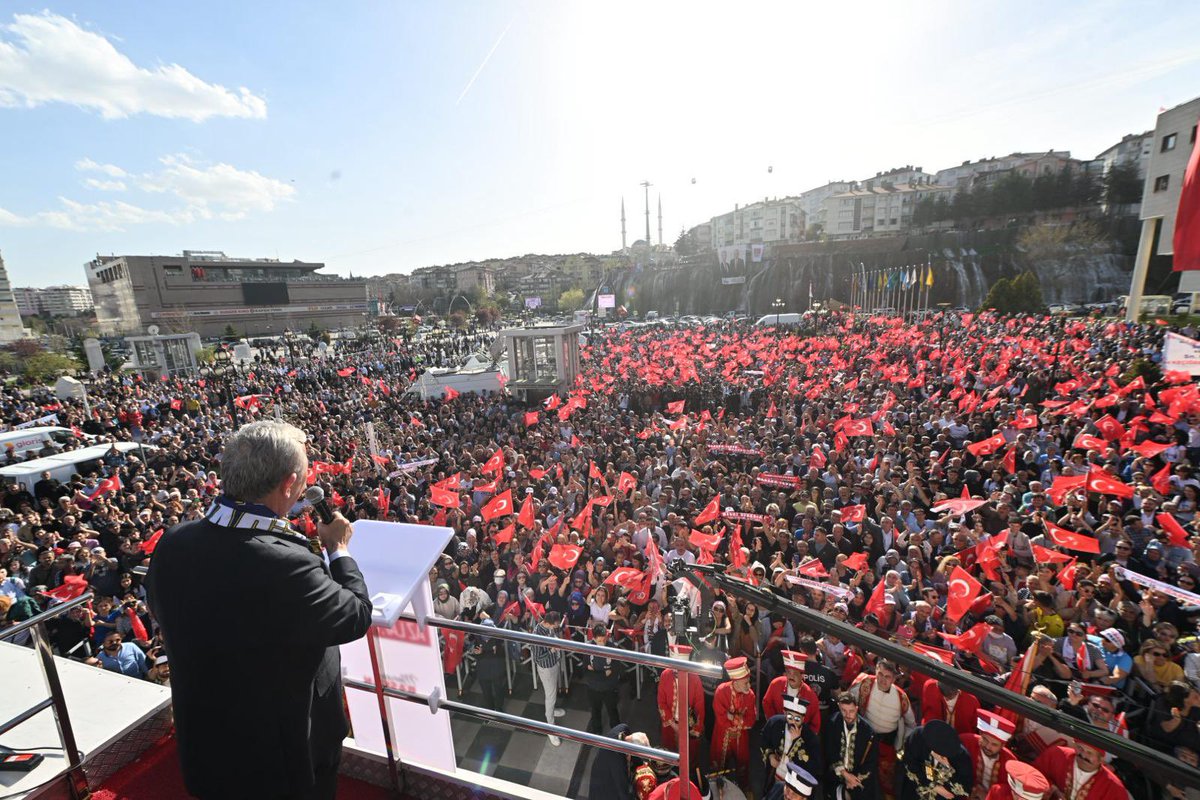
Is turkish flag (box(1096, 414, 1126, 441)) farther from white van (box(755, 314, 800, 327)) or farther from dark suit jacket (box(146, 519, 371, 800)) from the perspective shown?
white van (box(755, 314, 800, 327))

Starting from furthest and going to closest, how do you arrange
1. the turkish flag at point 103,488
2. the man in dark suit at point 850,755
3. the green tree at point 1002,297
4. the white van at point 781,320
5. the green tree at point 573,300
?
the green tree at point 573,300 → the white van at point 781,320 → the green tree at point 1002,297 → the turkish flag at point 103,488 → the man in dark suit at point 850,755

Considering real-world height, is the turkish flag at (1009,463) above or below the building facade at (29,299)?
below

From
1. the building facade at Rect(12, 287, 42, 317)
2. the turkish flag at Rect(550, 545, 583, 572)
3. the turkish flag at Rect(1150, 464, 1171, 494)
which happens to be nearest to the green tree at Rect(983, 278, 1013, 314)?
the turkish flag at Rect(1150, 464, 1171, 494)

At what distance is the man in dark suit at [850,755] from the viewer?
14.7 feet

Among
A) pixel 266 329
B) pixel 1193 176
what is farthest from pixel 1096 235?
pixel 266 329

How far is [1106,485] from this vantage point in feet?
26.7

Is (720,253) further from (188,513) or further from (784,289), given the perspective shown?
(188,513)

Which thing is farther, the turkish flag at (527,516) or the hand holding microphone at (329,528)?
the turkish flag at (527,516)

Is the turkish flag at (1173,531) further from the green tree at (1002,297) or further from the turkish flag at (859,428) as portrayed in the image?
the green tree at (1002,297)

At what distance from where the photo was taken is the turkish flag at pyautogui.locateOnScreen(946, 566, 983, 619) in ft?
20.6

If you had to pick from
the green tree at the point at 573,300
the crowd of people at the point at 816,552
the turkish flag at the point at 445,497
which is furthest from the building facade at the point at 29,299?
the turkish flag at the point at 445,497

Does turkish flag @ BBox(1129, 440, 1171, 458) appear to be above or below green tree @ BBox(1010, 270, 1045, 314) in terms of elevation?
below

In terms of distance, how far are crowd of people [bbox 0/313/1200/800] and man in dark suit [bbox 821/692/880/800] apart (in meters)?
0.02

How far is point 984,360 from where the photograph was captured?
18031 mm
